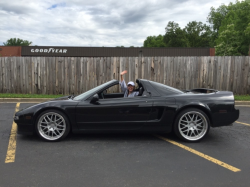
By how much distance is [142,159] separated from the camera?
11.4ft

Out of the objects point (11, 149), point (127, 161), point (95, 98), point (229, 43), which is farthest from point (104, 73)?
point (229, 43)

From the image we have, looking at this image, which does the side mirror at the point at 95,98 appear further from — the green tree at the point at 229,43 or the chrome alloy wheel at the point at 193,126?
the green tree at the point at 229,43

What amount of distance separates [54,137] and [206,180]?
2761 millimetres

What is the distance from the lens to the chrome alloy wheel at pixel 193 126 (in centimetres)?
422

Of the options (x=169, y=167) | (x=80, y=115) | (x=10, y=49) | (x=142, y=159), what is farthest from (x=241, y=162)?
(x=10, y=49)

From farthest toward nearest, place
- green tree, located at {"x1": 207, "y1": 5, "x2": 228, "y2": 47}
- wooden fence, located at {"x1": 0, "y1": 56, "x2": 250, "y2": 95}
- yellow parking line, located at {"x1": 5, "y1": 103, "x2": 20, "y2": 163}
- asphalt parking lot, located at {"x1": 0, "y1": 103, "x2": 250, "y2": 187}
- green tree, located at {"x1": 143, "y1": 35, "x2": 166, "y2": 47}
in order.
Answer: green tree, located at {"x1": 143, "y1": 35, "x2": 166, "y2": 47} → green tree, located at {"x1": 207, "y1": 5, "x2": 228, "y2": 47} → wooden fence, located at {"x1": 0, "y1": 56, "x2": 250, "y2": 95} → yellow parking line, located at {"x1": 5, "y1": 103, "x2": 20, "y2": 163} → asphalt parking lot, located at {"x1": 0, "y1": 103, "x2": 250, "y2": 187}

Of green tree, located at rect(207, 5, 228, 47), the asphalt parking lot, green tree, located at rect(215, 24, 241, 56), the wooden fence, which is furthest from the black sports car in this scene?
green tree, located at rect(207, 5, 228, 47)

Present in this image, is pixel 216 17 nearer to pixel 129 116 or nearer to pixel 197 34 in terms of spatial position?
pixel 197 34

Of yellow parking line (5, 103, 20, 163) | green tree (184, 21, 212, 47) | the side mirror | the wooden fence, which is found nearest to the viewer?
yellow parking line (5, 103, 20, 163)

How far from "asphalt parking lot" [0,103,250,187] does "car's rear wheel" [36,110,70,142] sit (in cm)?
15

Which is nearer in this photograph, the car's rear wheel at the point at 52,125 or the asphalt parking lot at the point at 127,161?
the asphalt parking lot at the point at 127,161

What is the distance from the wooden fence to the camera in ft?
35.1

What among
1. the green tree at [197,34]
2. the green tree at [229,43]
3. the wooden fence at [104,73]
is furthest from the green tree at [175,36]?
the wooden fence at [104,73]

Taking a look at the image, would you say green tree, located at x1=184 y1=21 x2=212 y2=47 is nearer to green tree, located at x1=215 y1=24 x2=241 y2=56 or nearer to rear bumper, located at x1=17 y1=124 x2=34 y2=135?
green tree, located at x1=215 y1=24 x2=241 y2=56
